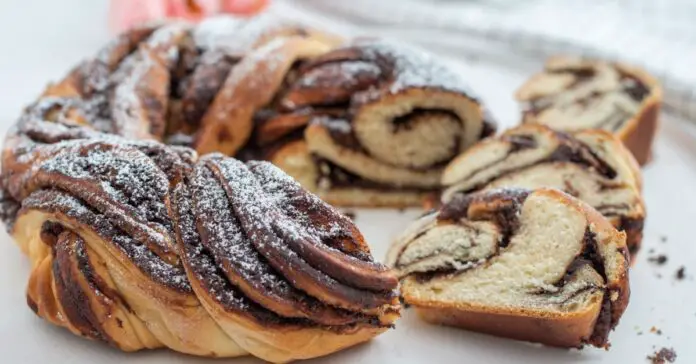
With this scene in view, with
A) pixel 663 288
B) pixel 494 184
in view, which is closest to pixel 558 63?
pixel 494 184

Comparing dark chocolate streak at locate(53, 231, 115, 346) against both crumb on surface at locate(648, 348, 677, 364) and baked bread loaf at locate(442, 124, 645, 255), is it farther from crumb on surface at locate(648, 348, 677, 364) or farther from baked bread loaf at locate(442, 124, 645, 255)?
crumb on surface at locate(648, 348, 677, 364)

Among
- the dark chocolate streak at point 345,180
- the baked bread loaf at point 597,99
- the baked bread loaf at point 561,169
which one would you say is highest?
the baked bread loaf at point 561,169

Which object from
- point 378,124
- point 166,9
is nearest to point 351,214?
point 378,124

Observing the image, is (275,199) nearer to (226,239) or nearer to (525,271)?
(226,239)

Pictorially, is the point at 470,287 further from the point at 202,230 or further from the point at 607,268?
the point at 202,230

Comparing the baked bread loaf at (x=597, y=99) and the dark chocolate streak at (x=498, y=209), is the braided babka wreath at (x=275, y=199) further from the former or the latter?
the baked bread loaf at (x=597, y=99)

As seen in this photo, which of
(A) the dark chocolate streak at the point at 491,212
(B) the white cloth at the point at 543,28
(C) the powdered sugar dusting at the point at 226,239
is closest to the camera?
(C) the powdered sugar dusting at the point at 226,239

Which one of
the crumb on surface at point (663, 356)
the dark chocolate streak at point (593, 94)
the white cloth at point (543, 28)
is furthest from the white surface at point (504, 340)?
the white cloth at point (543, 28)
